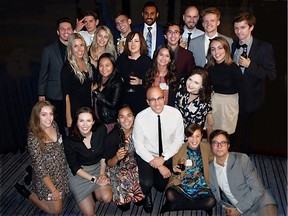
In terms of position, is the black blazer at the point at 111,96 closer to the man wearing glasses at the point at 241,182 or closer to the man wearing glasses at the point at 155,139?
the man wearing glasses at the point at 155,139

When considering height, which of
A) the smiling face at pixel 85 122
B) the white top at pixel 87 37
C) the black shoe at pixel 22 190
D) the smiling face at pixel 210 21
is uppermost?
the smiling face at pixel 210 21

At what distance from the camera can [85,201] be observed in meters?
4.04

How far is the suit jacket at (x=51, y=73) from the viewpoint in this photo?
4.72 metres

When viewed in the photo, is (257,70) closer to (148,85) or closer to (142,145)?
(148,85)

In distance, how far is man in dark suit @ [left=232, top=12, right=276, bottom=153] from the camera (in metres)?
4.50

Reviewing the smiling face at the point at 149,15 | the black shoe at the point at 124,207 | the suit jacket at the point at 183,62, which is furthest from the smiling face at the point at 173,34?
the black shoe at the point at 124,207

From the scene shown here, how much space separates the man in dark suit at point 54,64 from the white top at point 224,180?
1995 millimetres

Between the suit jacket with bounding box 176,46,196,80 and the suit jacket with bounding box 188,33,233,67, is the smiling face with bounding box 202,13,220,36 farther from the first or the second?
the suit jacket with bounding box 176,46,196,80

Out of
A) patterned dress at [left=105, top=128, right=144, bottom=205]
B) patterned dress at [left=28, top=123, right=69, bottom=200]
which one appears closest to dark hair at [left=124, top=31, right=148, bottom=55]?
patterned dress at [left=105, top=128, right=144, bottom=205]

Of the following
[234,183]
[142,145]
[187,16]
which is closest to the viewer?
[234,183]

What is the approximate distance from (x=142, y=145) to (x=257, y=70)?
1522 millimetres

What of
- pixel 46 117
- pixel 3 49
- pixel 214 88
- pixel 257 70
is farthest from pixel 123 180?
pixel 3 49

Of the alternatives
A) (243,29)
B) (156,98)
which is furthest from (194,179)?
(243,29)

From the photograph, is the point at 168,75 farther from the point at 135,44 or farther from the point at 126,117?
the point at 126,117
